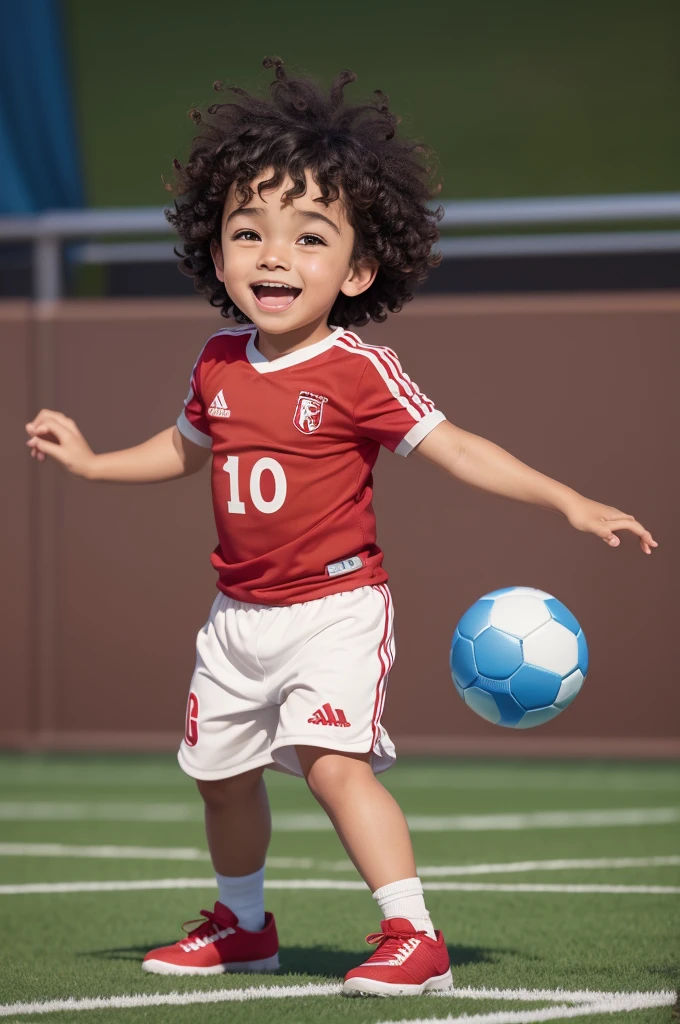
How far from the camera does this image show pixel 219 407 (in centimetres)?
337

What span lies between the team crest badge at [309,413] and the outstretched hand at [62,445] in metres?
0.65

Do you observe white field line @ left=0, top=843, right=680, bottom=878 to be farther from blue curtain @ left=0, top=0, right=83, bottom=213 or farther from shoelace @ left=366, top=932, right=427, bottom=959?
blue curtain @ left=0, top=0, right=83, bottom=213

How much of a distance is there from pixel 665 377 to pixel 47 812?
3557 millimetres

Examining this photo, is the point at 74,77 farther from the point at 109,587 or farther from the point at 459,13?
the point at 109,587

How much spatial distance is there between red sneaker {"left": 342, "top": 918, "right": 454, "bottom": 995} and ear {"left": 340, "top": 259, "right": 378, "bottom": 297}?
146cm

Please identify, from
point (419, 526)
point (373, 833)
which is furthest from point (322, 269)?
point (419, 526)

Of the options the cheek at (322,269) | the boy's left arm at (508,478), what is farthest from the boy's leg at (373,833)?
the cheek at (322,269)

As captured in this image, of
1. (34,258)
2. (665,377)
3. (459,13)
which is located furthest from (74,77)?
(665,377)

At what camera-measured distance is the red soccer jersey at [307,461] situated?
3260mm

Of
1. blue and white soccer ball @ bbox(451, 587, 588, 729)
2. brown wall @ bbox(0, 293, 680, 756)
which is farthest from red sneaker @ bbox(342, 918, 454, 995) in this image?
brown wall @ bbox(0, 293, 680, 756)

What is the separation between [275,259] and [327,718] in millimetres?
1036

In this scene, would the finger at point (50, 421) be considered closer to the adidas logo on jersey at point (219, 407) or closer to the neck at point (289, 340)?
the adidas logo on jersey at point (219, 407)

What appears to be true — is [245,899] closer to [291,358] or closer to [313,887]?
[313,887]

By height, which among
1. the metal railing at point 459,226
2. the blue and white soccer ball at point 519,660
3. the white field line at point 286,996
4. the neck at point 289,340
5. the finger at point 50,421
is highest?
the metal railing at point 459,226
